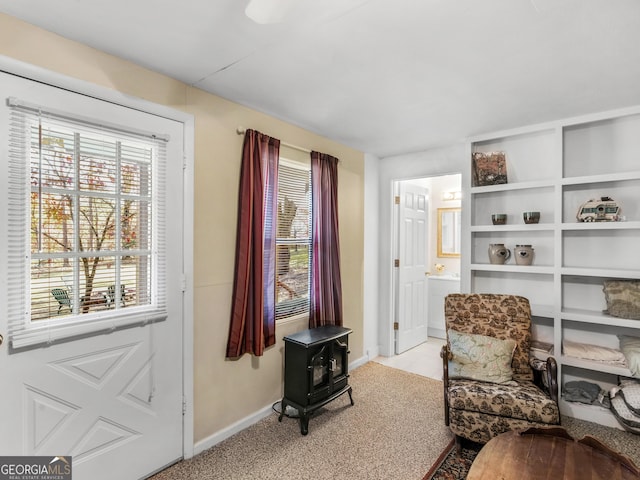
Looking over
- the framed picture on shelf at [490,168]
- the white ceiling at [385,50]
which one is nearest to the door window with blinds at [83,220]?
the white ceiling at [385,50]

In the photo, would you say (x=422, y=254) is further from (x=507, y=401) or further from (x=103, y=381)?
(x=103, y=381)

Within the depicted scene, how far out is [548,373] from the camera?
7.54 feet

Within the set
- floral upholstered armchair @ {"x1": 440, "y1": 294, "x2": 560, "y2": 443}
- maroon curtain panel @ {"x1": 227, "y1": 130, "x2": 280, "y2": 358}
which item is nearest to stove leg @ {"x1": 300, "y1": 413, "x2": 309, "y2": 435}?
maroon curtain panel @ {"x1": 227, "y1": 130, "x2": 280, "y2": 358}

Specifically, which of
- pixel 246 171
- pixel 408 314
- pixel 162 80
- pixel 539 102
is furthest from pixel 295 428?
pixel 539 102

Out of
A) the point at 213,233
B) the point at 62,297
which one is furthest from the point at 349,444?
the point at 62,297

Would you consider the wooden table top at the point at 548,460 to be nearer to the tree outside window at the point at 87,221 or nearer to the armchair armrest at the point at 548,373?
the armchair armrest at the point at 548,373

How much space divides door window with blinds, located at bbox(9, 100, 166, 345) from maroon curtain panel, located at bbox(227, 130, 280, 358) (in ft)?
1.85

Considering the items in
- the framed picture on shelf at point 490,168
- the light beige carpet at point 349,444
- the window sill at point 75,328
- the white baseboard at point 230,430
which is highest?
the framed picture on shelf at point 490,168

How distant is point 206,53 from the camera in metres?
1.89

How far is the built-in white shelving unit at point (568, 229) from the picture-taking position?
2719 mm

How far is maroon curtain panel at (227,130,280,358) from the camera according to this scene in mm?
2486

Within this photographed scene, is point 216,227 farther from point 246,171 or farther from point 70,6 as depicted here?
point 70,6

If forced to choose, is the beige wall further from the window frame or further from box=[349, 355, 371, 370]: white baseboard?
box=[349, 355, 371, 370]: white baseboard

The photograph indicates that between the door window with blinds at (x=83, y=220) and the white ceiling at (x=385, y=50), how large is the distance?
0.52 metres
